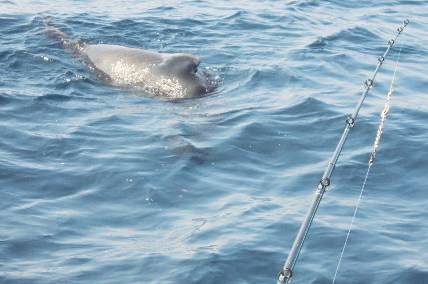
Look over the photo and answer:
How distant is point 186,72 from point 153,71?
497 mm

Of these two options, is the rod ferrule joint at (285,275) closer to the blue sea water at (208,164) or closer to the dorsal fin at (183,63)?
the blue sea water at (208,164)

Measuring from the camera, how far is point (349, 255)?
22.4 ft

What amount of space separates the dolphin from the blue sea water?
22 centimetres

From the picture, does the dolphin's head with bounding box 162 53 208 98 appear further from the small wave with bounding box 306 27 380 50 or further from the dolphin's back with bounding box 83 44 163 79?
the small wave with bounding box 306 27 380 50

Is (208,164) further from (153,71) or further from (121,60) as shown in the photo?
(121,60)

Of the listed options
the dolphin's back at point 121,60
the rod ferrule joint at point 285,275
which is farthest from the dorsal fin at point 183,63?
the rod ferrule joint at point 285,275

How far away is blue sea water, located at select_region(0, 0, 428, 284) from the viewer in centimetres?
666

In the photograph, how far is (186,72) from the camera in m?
11.0

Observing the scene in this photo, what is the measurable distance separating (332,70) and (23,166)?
615 centimetres

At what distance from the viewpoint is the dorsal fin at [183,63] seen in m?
11.0

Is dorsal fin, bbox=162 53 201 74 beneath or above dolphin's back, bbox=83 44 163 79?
beneath

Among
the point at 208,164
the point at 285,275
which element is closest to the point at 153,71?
the point at 208,164

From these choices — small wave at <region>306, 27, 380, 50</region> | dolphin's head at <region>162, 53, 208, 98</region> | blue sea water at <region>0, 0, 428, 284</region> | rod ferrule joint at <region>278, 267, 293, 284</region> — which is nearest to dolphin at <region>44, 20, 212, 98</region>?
dolphin's head at <region>162, 53, 208, 98</region>

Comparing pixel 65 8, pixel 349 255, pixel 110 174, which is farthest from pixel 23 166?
pixel 65 8
